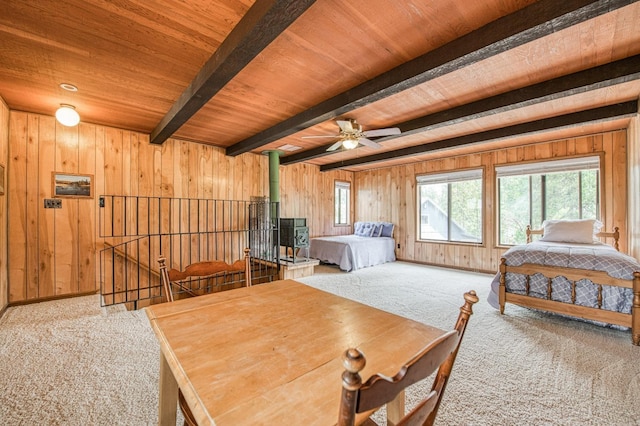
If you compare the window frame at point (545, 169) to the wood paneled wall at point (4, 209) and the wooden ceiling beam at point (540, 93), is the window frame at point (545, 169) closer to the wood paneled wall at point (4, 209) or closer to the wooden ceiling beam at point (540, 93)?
the wooden ceiling beam at point (540, 93)

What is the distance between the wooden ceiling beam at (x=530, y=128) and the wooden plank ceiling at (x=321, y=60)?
17 millimetres

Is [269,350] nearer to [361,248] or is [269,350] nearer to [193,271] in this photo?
[193,271]

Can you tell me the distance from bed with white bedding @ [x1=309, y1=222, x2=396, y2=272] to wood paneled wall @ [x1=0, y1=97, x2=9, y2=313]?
477 cm

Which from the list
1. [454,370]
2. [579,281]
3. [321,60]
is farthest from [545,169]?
[321,60]

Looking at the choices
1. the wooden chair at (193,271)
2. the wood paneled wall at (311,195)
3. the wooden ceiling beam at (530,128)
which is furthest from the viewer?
the wood paneled wall at (311,195)

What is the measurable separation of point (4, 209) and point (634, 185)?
7905 millimetres

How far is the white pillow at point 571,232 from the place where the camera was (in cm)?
379

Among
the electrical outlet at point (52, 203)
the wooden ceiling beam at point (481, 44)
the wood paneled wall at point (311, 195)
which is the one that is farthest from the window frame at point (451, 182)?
the electrical outlet at point (52, 203)

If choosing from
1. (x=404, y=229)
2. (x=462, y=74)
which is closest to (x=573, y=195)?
(x=404, y=229)

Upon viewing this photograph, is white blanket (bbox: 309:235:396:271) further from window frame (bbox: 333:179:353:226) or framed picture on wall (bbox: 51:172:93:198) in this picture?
framed picture on wall (bbox: 51:172:93:198)

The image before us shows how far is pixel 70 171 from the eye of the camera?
12.2 ft

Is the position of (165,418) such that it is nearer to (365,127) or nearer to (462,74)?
(462,74)

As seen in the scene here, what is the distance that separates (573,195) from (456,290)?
274 cm

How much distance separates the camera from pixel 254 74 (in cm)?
254
